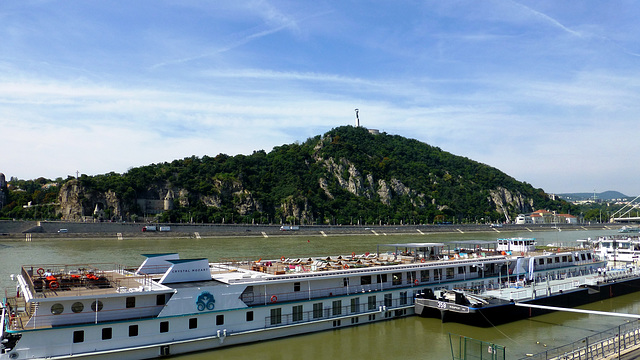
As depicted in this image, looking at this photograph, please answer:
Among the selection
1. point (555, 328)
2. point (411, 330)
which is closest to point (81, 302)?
point (411, 330)

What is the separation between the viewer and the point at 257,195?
6442 inches

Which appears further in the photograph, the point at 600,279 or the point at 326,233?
the point at 326,233

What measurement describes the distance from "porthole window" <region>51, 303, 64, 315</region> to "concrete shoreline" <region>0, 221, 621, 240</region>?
81193mm

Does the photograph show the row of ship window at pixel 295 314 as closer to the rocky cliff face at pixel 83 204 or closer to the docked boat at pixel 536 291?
the docked boat at pixel 536 291

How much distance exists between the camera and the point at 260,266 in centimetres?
2611

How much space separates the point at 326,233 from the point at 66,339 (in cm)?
11111

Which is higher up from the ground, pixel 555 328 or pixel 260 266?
pixel 260 266

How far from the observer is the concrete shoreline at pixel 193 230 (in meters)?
91.8

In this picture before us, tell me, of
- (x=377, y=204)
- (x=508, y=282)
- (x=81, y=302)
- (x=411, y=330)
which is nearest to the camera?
(x=81, y=302)

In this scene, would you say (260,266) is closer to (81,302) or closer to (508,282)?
(81,302)

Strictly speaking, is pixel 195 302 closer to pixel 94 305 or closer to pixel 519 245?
pixel 94 305

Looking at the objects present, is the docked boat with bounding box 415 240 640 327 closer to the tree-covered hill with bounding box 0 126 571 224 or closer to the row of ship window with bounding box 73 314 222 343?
the row of ship window with bounding box 73 314 222 343

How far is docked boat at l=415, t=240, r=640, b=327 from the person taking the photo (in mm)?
25469

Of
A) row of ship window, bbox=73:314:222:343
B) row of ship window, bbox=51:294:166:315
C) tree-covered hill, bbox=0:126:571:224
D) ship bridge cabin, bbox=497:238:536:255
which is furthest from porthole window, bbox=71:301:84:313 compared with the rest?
tree-covered hill, bbox=0:126:571:224
